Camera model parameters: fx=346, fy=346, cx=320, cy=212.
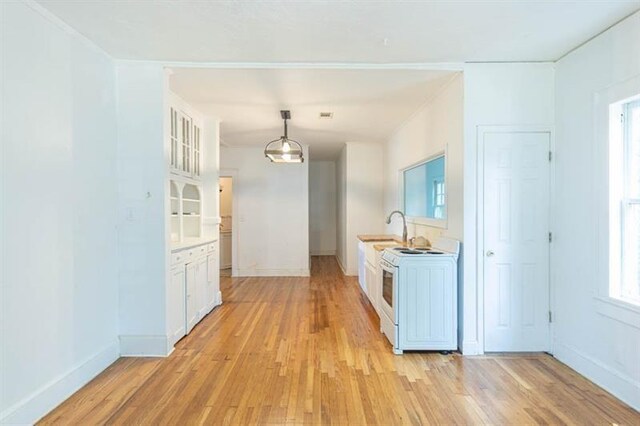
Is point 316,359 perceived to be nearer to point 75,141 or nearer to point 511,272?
point 511,272

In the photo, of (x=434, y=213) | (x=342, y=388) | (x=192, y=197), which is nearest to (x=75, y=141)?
(x=192, y=197)

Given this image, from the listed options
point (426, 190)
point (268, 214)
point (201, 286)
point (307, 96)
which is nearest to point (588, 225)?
point (426, 190)

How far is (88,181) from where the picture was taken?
2.79m

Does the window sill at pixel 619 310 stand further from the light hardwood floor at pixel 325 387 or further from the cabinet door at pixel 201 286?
the cabinet door at pixel 201 286

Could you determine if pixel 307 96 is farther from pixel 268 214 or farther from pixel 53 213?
pixel 268 214

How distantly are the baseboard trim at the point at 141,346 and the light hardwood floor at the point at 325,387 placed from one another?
0.30 ft

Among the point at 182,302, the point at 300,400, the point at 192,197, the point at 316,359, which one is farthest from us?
the point at 192,197

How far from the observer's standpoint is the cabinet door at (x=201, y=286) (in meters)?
4.14

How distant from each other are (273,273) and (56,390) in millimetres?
4688

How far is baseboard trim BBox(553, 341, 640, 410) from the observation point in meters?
2.38

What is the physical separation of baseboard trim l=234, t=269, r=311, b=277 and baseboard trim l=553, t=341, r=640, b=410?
15.1 feet

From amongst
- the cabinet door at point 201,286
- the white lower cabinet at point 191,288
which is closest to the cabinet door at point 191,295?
the white lower cabinet at point 191,288

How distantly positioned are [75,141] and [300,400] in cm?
255

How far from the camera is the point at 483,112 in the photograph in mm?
3217
